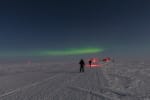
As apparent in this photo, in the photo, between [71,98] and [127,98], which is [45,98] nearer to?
[71,98]

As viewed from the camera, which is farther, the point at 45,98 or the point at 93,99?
the point at 45,98

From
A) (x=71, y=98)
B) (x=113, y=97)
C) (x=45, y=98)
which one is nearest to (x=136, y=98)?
(x=113, y=97)

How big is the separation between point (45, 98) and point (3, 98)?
84.4 inches

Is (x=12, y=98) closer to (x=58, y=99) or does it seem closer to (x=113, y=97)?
(x=58, y=99)

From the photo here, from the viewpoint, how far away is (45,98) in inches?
324

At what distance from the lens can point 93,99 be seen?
762cm

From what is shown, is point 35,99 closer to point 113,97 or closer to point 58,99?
point 58,99

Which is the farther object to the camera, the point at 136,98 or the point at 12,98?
the point at 12,98

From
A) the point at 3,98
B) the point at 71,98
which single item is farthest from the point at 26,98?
the point at 71,98

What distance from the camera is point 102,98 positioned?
7.78 metres

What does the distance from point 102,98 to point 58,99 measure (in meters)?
2.06

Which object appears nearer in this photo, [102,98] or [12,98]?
[102,98]

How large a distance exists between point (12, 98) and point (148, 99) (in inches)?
254

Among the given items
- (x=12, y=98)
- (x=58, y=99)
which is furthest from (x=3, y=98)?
(x=58, y=99)
